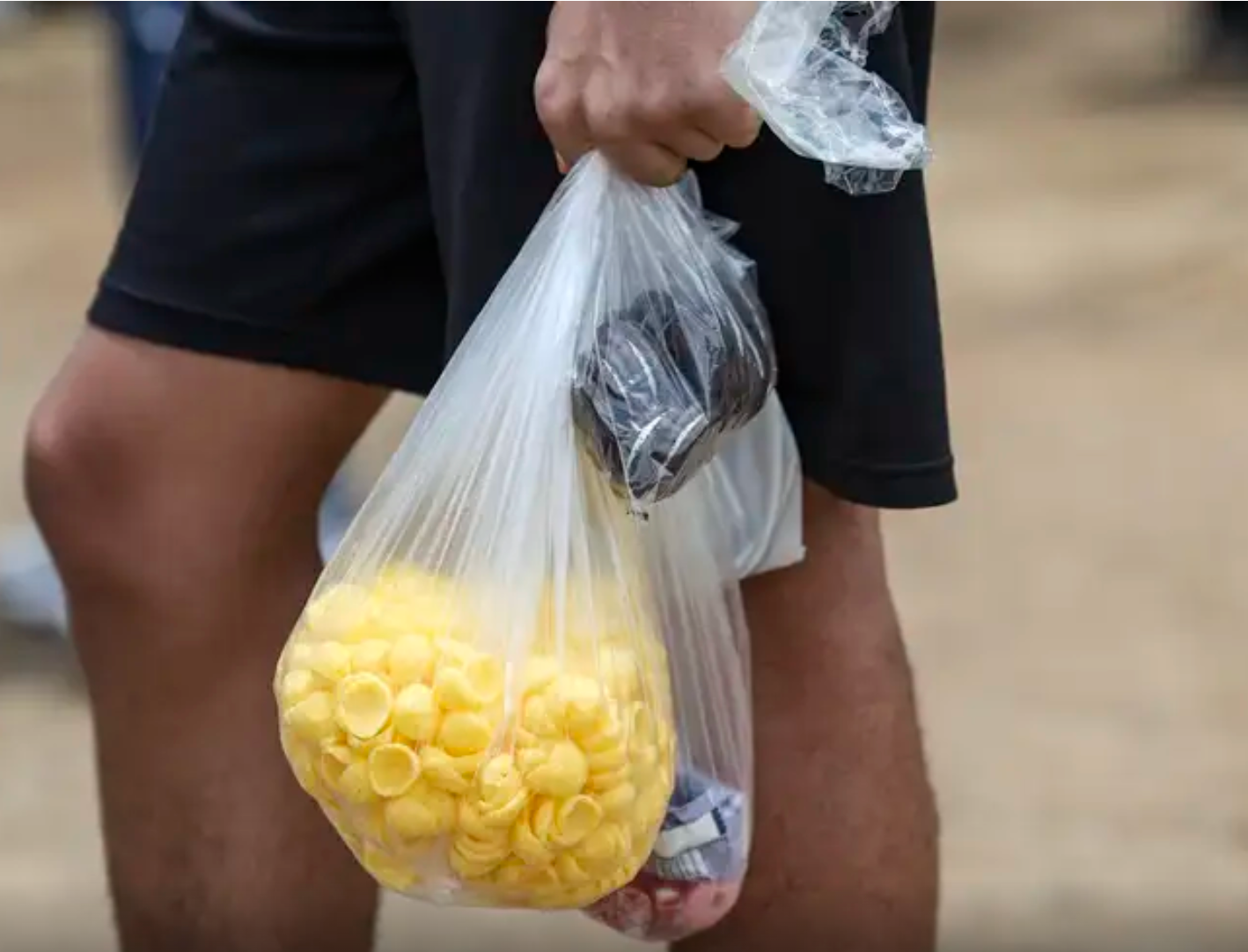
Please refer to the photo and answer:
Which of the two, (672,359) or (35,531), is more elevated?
(672,359)

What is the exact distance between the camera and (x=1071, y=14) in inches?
290

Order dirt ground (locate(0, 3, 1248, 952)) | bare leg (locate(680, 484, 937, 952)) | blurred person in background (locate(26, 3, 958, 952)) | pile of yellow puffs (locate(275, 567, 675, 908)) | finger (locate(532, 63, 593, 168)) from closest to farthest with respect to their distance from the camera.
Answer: pile of yellow puffs (locate(275, 567, 675, 908)) → finger (locate(532, 63, 593, 168)) → blurred person in background (locate(26, 3, 958, 952)) → bare leg (locate(680, 484, 937, 952)) → dirt ground (locate(0, 3, 1248, 952))

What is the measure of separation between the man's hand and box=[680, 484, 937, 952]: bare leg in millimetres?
357

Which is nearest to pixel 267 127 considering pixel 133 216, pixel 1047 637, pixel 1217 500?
pixel 133 216

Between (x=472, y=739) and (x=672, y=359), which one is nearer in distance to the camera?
(x=472, y=739)

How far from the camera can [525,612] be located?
134cm

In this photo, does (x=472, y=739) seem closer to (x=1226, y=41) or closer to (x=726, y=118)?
(x=726, y=118)

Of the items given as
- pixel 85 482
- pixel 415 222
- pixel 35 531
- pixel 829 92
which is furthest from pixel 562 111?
pixel 35 531

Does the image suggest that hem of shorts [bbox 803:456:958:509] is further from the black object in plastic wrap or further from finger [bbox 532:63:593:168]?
finger [bbox 532:63:593:168]

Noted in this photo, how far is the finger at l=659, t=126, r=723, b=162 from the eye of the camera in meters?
1.39

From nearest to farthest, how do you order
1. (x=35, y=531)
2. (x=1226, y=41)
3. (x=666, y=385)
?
(x=666, y=385)
(x=35, y=531)
(x=1226, y=41)

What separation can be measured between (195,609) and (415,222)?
0.32 metres

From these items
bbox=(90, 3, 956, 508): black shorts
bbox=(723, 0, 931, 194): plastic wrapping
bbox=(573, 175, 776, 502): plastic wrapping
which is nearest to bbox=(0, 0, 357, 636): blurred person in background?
bbox=(90, 3, 956, 508): black shorts

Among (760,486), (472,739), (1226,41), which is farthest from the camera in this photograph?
(1226,41)
